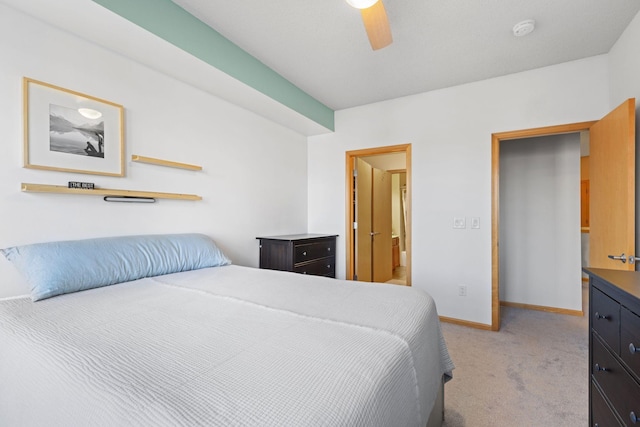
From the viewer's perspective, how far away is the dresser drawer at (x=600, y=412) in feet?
3.51

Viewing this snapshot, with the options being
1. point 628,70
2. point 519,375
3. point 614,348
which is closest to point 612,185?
point 628,70

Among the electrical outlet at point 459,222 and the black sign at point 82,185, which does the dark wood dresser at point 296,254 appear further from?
the black sign at point 82,185

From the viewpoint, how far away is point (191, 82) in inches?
95.0

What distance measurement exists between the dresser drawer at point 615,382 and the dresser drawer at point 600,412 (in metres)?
0.04

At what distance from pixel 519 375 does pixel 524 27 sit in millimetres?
2601

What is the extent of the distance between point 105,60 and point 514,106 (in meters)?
3.56

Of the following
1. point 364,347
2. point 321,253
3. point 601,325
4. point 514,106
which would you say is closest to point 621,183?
point 514,106

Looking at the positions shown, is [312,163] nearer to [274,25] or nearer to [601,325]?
[274,25]

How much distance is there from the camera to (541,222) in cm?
362

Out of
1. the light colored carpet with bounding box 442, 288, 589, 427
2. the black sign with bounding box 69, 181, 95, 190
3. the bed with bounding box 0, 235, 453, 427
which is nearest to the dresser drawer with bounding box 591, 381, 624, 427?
the light colored carpet with bounding box 442, 288, 589, 427

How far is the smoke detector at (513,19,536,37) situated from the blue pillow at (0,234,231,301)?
2925mm

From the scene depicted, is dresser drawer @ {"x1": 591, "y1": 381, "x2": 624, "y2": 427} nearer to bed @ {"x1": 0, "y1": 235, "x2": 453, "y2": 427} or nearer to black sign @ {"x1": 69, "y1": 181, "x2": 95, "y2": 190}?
bed @ {"x1": 0, "y1": 235, "x2": 453, "y2": 427}

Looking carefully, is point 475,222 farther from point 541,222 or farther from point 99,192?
point 99,192

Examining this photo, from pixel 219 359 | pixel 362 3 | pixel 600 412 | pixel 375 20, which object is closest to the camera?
pixel 219 359
